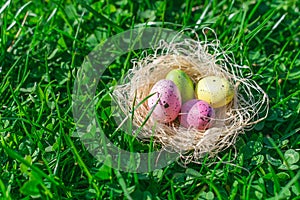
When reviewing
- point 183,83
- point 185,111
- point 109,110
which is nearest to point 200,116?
point 185,111

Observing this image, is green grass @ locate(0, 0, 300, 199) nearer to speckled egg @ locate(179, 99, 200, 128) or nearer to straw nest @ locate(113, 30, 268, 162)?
straw nest @ locate(113, 30, 268, 162)

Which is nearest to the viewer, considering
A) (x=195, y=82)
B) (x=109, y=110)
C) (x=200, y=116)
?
(x=200, y=116)

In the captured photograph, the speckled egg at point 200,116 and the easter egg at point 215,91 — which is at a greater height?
the easter egg at point 215,91

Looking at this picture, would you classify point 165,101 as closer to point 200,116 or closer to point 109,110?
point 200,116

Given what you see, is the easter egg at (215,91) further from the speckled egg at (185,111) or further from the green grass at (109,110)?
the green grass at (109,110)

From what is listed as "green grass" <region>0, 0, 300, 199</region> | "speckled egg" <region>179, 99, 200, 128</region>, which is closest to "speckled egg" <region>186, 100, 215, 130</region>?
"speckled egg" <region>179, 99, 200, 128</region>

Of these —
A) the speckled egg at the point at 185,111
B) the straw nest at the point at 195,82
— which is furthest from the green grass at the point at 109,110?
the speckled egg at the point at 185,111

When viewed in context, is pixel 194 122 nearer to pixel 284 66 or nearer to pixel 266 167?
pixel 266 167
